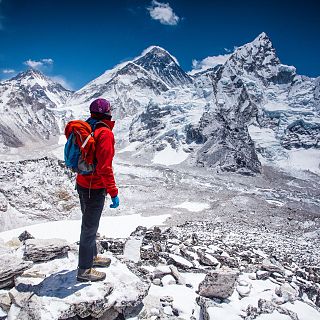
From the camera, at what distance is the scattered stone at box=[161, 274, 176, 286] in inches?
283

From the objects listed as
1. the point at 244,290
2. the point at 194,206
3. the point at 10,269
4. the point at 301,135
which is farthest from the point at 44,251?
the point at 301,135

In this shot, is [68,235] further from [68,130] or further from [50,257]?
[68,130]

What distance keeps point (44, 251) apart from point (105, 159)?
3.07 m

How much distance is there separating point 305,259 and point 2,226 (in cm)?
1935

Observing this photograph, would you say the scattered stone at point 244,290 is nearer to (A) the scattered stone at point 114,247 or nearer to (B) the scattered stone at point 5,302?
(A) the scattered stone at point 114,247

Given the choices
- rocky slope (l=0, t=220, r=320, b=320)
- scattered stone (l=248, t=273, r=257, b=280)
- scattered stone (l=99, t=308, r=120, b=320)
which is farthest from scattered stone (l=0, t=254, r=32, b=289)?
scattered stone (l=248, t=273, r=257, b=280)

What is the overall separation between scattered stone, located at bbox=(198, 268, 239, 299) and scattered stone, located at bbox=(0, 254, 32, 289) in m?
3.55

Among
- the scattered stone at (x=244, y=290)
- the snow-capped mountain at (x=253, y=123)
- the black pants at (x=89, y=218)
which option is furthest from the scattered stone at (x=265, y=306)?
the snow-capped mountain at (x=253, y=123)

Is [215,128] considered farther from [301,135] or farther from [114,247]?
[114,247]

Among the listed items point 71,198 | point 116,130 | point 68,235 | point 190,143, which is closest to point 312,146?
point 190,143

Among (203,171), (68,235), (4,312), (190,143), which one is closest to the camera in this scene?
(4,312)

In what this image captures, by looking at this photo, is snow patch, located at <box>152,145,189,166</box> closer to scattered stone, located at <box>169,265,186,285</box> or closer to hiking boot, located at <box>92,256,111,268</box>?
scattered stone, located at <box>169,265,186,285</box>

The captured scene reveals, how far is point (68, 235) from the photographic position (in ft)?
61.1

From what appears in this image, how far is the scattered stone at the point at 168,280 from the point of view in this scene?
23.5 ft
